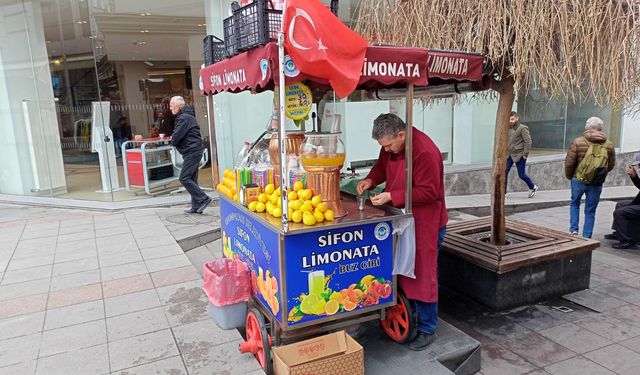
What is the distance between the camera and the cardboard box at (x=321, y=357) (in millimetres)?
2801

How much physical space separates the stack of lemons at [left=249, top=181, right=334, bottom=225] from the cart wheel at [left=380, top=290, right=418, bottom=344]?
3.23 feet

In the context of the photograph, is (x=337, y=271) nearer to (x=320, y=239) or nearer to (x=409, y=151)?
(x=320, y=239)

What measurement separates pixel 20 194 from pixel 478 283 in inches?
378

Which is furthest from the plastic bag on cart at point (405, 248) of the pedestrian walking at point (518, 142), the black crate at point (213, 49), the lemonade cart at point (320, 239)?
the pedestrian walking at point (518, 142)

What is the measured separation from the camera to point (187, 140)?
7188 mm

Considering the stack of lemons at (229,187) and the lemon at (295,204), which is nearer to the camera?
the lemon at (295,204)

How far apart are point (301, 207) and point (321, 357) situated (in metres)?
0.96

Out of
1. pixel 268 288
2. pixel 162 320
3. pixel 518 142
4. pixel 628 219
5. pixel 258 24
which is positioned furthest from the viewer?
pixel 518 142

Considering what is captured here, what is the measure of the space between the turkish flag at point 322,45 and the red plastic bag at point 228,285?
156cm

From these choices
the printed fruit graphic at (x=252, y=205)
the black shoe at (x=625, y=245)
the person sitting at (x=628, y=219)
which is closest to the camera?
the printed fruit graphic at (x=252, y=205)

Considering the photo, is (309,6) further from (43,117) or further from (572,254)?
(43,117)

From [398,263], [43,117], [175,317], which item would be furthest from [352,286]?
[43,117]

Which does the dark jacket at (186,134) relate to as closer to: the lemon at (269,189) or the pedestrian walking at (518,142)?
the lemon at (269,189)

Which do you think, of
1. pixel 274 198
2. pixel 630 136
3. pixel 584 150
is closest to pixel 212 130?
pixel 274 198
